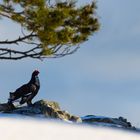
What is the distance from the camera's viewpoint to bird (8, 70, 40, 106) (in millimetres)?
13986

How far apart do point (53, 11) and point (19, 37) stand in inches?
64.6

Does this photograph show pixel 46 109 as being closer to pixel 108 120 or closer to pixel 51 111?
pixel 51 111

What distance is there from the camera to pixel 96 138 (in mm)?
2770

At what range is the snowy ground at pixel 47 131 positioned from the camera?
2480mm

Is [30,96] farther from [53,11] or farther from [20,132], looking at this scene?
[20,132]

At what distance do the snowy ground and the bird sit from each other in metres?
10.9

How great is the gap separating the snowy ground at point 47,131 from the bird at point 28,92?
35.7 feet

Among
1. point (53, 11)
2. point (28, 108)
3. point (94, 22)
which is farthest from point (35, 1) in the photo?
point (28, 108)

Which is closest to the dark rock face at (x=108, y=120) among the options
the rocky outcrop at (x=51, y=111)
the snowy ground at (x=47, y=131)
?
the rocky outcrop at (x=51, y=111)

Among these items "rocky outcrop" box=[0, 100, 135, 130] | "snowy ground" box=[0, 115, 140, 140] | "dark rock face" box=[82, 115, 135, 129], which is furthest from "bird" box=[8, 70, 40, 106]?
"snowy ground" box=[0, 115, 140, 140]

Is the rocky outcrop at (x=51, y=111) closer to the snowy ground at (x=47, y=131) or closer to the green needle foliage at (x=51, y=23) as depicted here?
the green needle foliage at (x=51, y=23)

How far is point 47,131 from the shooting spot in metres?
2.63

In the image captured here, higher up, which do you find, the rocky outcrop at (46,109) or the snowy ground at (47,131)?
the rocky outcrop at (46,109)

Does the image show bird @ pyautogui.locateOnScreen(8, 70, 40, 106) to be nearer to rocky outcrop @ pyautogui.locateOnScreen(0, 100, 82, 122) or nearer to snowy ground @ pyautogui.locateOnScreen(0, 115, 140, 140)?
rocky outcrop @ pyautogui.locateOnScreen(0, 100, 82, 122)
